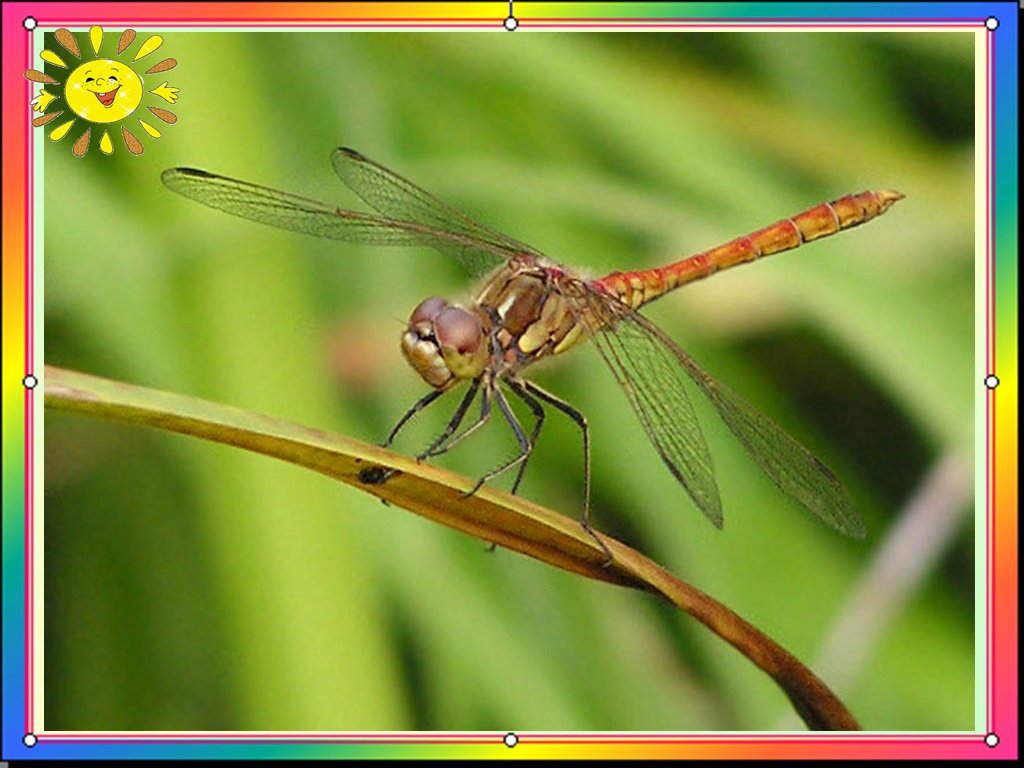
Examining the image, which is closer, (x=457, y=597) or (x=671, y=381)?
(x=671, y=381)

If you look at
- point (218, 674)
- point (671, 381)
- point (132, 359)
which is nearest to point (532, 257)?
point (671, 381)

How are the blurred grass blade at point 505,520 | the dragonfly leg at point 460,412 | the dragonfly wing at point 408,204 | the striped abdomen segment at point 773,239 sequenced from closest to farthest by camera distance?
1. the blurred grass blade at point 505,520
2. the dragonfly leg at point 460,412
3. the dragonfly wing at point 408,204
4. the striped abdomen segment at point 773,239

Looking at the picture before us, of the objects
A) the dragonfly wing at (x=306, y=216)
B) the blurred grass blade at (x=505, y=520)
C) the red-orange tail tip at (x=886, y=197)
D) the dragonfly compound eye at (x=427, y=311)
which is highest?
the red-orange tail tip at (x=886, y=197)

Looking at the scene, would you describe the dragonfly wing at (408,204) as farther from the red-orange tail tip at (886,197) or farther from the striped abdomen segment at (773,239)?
the red-orange tail tip at (886,197)

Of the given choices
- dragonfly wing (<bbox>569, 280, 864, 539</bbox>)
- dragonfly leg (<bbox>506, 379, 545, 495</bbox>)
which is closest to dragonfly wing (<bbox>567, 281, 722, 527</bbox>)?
dragonfly wing (<bbox>569, 280, 864, 539</bbox>)

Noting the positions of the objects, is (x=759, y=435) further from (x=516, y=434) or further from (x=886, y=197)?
(x=886, y=197)

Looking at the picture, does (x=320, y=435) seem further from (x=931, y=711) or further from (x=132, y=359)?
(x=931, y=711)

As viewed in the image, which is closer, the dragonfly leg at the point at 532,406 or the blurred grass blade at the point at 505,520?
the blurred grass blade at the point at 505,520

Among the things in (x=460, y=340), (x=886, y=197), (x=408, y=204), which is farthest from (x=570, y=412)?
(x=886, y=197)

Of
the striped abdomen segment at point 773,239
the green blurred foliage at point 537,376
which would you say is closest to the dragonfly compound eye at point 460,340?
the green blurred foliage at point 537,376
